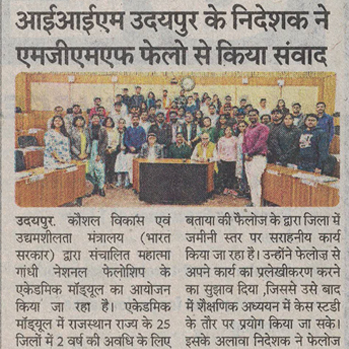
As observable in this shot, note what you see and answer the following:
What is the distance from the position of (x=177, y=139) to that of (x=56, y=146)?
531 millimetres

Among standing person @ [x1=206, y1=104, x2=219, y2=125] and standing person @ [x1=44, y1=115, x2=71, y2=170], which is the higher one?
standing person @ [x1=206, y1=104, x2=219, y2=125]

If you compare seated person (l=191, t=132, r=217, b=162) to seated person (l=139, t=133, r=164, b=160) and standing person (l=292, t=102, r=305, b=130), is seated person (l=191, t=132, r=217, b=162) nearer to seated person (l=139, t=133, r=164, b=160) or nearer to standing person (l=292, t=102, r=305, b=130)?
seated person (l=139, t=133, r=164, b=160)

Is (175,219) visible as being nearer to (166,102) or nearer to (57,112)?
(166,102)

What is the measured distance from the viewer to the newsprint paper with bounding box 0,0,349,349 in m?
1.65

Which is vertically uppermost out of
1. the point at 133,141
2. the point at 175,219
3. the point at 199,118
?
the point at 199,118

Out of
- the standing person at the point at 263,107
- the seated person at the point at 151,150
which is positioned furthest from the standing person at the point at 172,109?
the standing person at the point at 263,107

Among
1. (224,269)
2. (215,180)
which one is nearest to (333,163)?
(215,180)

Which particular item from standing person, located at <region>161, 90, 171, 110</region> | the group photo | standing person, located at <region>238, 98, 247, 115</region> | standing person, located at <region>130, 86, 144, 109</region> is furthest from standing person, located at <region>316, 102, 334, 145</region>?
→ standing person, located at <region>130, 86, 144, 109</region>

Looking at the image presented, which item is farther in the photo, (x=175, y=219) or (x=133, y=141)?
(x=133, y=141)

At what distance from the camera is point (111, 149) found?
5.85 feet

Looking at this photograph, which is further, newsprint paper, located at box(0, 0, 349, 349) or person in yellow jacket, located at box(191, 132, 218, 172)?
person in yellow jacket, located at box(191, 132, 218, 172)

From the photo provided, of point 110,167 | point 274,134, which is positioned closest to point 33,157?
point 110,167

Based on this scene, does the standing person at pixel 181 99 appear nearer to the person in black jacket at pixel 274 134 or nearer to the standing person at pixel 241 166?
the standing person at pixel 241 166

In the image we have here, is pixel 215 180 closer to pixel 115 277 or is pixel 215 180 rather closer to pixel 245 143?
pixel 245 143
